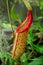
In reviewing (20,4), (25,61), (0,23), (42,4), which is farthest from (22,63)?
(20,4)

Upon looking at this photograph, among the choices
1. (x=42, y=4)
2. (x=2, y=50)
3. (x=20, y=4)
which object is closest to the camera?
(x=2, y=50)

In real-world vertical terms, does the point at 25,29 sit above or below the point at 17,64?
above

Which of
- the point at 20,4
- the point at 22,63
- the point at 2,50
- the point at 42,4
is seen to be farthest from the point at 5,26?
the point at 20,4

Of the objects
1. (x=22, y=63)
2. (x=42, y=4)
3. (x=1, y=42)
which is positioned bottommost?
(x=22, y=63)

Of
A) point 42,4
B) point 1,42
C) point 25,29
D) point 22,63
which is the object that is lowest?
point 22,63

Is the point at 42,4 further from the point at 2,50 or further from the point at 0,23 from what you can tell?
the point at 2,50

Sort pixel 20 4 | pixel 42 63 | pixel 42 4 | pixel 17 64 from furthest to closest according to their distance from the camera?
1. pixel 20 4
2. pixel 42 4
3. pixel 17 64
4. pixel 42 63

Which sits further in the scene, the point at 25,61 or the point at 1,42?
the point at 1,42

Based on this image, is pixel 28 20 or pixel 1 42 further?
pixel 1 42

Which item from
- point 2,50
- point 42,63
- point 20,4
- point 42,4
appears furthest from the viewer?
point 20,4
